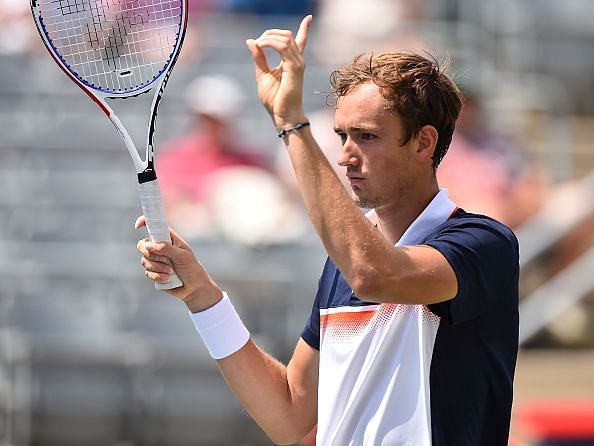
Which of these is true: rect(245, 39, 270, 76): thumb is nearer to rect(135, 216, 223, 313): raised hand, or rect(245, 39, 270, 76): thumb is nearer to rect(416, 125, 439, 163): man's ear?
rect(416, 125, 439, 163): man's ear

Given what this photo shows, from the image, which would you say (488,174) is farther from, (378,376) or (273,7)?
(378,376)

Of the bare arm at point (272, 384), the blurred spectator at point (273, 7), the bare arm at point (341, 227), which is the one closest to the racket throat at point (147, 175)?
the bare arm at point (272, 384)

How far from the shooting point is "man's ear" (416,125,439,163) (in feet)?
8.79

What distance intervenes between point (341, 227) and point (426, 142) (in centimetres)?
41

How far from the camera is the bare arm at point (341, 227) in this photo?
2395mm

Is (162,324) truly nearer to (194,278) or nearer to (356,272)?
(194,278)

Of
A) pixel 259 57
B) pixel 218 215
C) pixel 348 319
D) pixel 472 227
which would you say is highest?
pixel 259 57

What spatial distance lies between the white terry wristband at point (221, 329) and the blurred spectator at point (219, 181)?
3.85 metres

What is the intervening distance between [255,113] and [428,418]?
18.7 feet

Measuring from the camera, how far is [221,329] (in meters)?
3.00

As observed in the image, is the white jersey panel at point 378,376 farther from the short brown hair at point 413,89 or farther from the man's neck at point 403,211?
the short brown hair at point 413,89

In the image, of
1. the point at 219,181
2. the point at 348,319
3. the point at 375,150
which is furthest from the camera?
the point at 219,181

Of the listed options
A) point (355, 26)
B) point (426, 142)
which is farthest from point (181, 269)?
point (355, 26)

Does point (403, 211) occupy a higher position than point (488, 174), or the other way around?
point (403, 211)
